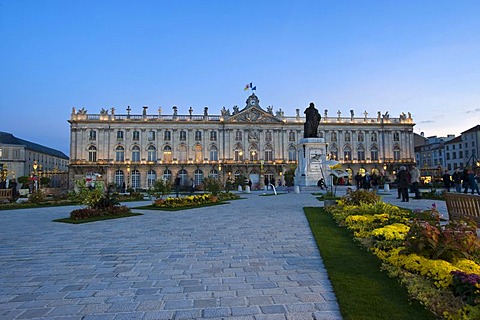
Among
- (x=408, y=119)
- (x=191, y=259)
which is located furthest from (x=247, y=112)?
(x=191, y=259)

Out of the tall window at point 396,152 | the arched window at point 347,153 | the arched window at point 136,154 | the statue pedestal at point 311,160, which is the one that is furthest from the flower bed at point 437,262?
the tall window at point 396,152

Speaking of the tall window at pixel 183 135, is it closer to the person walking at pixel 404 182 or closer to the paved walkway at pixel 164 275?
the person walking at pixel 404 182

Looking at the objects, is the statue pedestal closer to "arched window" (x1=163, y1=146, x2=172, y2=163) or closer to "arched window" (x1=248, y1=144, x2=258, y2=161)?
"arched window" (x1=248, y1=144, x2=258, y2=161)

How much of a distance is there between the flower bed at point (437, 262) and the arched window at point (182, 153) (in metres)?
53.6

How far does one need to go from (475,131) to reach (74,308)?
3041 inches

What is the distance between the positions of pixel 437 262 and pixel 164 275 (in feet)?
12.7

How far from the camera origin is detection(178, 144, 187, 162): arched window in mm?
58844

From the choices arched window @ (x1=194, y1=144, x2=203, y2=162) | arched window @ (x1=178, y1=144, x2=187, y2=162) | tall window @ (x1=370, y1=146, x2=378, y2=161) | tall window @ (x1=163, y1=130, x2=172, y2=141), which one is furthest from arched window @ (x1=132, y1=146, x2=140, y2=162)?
tall window @ (x1=370, y1=146, x2=378, y2=161)

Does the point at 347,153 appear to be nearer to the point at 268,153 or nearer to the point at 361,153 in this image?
the point at 361,153

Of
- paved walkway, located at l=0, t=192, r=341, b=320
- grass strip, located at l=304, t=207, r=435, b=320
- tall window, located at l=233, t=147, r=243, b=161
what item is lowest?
paved walkway, located at l=0, t=192, r=341, b=320

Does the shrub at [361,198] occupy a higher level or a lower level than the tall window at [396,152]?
lower

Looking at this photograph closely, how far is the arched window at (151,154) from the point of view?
2299 inches

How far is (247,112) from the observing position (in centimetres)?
5984

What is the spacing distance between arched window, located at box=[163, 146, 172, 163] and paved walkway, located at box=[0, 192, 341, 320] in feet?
165
